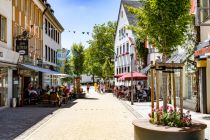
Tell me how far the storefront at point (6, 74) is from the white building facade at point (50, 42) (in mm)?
13262

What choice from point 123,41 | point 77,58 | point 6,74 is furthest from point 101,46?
point 6,74

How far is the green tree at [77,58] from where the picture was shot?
8981 cm

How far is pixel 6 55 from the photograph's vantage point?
23.7 metres

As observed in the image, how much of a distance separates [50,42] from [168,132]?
34943 millimetres

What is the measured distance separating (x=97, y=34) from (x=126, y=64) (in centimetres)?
3150

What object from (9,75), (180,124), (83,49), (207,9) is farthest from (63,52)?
(83,49)

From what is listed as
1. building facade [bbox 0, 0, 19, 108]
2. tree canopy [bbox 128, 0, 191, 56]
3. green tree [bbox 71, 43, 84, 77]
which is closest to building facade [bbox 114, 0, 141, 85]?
building facade [bbox 0, 0, 19, 108]

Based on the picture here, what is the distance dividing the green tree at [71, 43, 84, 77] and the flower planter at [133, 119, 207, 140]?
3126 inches

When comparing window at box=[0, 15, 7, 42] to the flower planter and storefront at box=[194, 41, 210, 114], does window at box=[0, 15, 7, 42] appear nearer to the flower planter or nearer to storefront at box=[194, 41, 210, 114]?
storefront at box=[194, 41, 210, 114]

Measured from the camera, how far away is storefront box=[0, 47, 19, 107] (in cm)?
2286

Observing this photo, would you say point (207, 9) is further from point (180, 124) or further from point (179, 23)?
point (180, 124)

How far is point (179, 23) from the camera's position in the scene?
13055 mm

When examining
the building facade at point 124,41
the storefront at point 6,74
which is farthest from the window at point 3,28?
the building facade at point 124,41

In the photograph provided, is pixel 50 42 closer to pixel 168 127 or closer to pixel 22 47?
pixel 22 47
